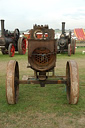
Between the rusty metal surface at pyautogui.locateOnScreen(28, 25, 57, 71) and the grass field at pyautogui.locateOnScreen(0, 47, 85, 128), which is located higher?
the rusty metal surface at pyautogui.locateOnScreen(28, 25, 57, 71)

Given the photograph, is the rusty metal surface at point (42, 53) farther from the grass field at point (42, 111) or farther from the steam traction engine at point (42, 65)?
the grass field at point (42, 111)

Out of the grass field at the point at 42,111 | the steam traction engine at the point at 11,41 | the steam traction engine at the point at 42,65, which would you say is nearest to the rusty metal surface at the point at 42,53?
the steam traction engine at the point at 42,65

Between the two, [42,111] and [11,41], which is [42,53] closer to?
[42,111]

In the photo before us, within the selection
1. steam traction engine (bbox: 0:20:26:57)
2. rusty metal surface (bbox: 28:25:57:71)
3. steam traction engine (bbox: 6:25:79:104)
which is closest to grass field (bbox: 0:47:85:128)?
steam traction engine (bbox: 6:25:79:104)

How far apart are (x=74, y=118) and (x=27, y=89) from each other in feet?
6.38

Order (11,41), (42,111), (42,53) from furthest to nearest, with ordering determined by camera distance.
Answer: (11,41)
(42,53)
(42,111)

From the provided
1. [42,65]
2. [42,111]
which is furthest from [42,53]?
[42,111]

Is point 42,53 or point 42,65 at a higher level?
point 42,53

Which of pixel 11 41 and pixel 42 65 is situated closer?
pixel 42 65

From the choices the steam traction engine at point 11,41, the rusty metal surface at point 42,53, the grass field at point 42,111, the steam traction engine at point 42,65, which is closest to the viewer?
the grass field at point 42,111

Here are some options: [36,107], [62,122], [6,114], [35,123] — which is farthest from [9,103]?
[62,122]

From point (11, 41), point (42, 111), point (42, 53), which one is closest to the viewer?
point (42, 111)

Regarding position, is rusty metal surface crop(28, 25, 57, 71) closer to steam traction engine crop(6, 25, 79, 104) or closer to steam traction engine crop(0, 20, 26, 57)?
steam traction engine crop(6, 25, 79, 104)

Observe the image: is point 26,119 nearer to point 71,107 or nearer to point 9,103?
point 9,103
